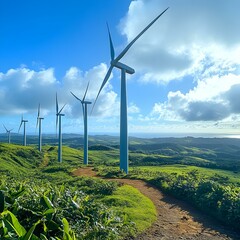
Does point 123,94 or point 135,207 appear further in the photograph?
point 123,94

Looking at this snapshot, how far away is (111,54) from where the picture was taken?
44.4m

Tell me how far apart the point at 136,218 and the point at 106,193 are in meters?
7.68

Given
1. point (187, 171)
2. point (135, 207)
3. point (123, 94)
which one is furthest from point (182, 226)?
point (187, 171)

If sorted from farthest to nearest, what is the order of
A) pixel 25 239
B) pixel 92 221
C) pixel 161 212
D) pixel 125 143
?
pixel 125 143, pixel 161 212, pixel 92 221, pixel 25 239

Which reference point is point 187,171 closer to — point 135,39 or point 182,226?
point 135,39

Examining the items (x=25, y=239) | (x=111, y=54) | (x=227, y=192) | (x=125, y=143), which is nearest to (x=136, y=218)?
(x=227, y=192)

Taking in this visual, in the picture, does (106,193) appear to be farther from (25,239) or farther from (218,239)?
(25,239)

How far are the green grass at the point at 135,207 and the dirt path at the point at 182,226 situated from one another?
0.42 metres

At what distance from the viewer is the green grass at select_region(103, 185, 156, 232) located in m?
16.7

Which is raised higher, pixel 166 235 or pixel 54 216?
pixel 54 216

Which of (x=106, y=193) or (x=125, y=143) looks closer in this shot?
(x=106, y=193)

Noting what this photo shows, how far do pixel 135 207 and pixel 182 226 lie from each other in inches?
157

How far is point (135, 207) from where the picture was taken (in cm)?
2009

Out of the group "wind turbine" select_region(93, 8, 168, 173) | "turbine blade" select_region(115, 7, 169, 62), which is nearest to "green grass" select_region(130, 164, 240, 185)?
"wind turbine" select_region(93, 8, 168, 173)
